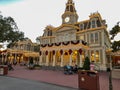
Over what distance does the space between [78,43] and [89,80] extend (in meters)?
15.3

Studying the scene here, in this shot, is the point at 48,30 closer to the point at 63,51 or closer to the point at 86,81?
the point at 63,51

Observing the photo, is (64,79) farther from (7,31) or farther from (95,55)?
(7,31)

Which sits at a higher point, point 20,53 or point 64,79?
point 20,53

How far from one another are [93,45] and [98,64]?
3778 millimetres

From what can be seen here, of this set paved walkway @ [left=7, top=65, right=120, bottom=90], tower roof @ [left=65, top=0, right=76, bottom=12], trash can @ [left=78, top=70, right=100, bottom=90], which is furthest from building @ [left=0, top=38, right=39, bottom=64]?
trash can @ [left=78, top=70, right=100, bottom=90]

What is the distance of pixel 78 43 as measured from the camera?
23234 millimetres

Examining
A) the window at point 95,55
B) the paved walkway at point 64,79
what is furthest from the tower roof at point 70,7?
the paved walkway at point 64,79

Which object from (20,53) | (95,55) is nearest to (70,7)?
(95,55)


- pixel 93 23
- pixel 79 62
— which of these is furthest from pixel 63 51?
pixel 93 23

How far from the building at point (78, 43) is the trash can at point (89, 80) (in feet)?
46.4

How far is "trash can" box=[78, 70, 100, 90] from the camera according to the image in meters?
7.80

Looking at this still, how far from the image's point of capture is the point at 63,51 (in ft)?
83.4

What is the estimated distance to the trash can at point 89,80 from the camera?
7798 millimetres

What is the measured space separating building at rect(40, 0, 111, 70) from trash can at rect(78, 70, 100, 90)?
14.1 m
